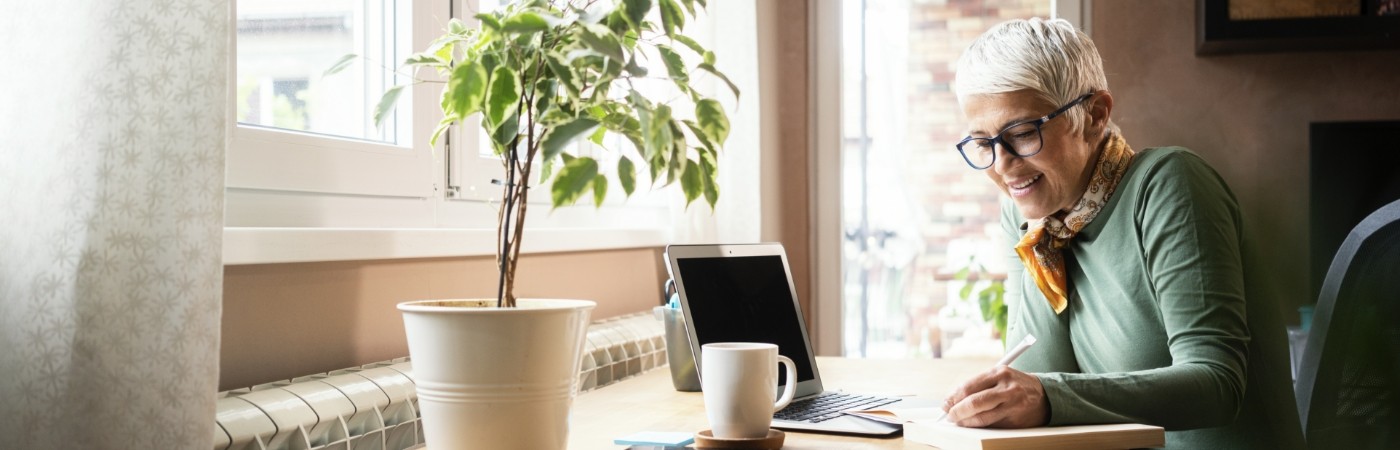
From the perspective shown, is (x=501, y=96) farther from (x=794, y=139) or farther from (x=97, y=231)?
(x=794, y=139)

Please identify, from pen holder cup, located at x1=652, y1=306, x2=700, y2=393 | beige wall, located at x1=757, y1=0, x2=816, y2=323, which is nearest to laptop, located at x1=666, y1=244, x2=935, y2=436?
pen holder cup, located at x1=652, y1=306, x2=700, y2=393

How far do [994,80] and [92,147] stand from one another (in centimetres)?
108

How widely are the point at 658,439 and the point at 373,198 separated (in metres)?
0.70

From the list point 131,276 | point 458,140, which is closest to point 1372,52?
point 458,140

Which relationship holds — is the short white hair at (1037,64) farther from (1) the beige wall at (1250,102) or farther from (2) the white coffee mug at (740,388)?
(1) the beige wall at (1250,102)

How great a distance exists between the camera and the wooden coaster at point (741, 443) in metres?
1.14

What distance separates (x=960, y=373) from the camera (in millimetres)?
1887

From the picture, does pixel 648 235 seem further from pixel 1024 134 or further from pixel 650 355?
pixel 1024 134

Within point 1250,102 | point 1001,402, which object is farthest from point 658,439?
point 1250,102

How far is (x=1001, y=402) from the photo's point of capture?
1180mm

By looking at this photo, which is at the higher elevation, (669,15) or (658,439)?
(669,15)

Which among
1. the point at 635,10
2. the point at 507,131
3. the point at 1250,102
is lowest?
the point at 507,131

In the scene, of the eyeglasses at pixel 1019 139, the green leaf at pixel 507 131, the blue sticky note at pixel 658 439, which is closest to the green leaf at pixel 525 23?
the green leaf at pixel 507 131

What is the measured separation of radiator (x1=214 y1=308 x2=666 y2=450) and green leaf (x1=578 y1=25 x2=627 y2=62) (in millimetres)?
497
